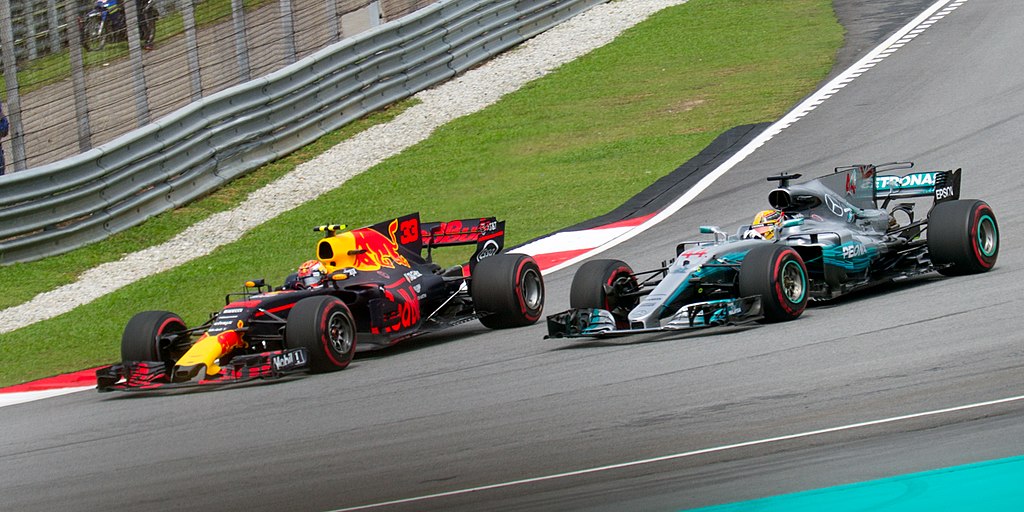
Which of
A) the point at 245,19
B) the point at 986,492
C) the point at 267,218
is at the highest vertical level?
the point at 245,19

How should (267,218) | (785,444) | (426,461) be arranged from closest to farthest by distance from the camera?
1. (785,444)
2. (426,461)
3. (267,218)

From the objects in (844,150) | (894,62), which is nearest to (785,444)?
(844,150)

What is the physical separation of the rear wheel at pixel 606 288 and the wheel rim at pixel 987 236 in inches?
111

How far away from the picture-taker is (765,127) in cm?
1889

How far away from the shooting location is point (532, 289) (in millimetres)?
11852

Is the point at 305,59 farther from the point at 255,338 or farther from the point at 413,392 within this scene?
the point at 413,392

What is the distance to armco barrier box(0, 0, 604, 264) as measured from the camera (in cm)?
1627

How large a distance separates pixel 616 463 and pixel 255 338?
4.81m

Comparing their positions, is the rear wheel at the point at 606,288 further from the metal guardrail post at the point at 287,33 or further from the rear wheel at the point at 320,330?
the metal guardrail post at the point at 287,33

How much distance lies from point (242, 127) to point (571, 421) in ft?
41.2

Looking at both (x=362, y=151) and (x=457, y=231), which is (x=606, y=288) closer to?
(x=457, y=231)

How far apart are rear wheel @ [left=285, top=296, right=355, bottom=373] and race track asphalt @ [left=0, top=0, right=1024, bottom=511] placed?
0.57 feet

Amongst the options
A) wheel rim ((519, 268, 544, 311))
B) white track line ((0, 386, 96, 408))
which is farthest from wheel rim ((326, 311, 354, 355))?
white track line ((0, 386, 96, 408))

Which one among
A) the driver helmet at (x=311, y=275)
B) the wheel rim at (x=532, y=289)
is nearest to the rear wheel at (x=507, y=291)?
the wheel rim at (x=532, y=289)
